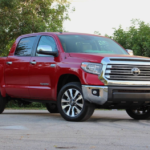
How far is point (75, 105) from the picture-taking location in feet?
27.8

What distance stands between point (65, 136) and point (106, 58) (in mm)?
2238

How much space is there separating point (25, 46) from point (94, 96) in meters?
2.83

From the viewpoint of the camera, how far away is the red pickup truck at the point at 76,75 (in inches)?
322

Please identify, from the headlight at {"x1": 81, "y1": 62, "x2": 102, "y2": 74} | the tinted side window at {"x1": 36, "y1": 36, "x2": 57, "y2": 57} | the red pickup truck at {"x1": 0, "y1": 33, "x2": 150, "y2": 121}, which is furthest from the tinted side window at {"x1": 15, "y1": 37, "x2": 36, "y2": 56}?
the headlight at {"x1": 81, "y1": 62, "x2": 102, "y2": 74}

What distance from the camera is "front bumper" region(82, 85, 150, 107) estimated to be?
8070mm

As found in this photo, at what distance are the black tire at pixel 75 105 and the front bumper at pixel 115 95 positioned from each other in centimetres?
18

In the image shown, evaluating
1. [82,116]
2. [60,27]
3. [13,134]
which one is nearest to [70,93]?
[82,116]

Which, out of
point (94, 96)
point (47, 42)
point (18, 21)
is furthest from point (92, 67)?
point (18, 21)

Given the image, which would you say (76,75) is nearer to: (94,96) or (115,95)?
(94,96)

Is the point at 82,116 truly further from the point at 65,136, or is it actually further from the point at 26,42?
the point at 26,42

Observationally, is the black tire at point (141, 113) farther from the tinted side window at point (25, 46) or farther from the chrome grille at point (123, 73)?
the tinted side window at point (25, 46)

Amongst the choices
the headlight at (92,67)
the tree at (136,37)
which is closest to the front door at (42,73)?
the headlight at (92,67)

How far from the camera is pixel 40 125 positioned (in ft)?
26.3

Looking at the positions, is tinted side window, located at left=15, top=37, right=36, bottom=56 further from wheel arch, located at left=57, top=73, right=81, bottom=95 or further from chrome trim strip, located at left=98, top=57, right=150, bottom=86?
chrome trim strip, located at left=98, top=57, right=150, bottom=86
